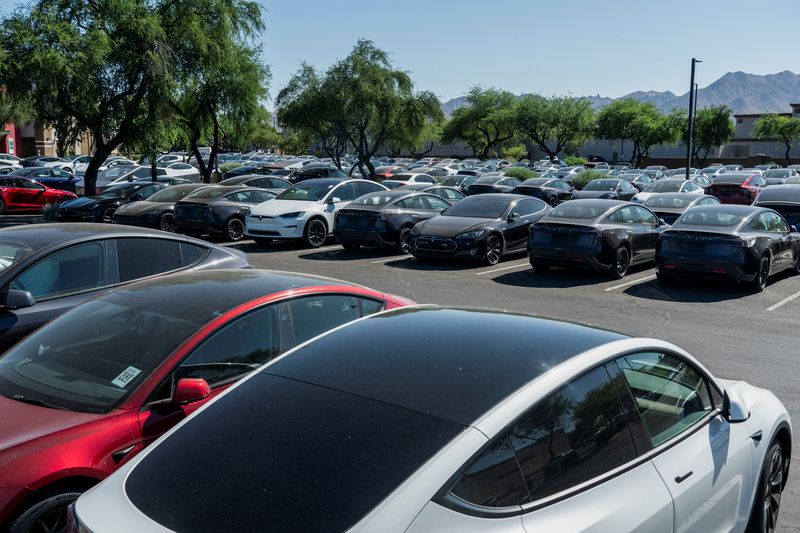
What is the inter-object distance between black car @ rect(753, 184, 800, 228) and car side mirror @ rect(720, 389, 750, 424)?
14929 millimetres

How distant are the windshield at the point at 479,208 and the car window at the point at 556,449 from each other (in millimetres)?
13506

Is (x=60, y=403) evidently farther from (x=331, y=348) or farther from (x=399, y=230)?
(x=399, y=230)

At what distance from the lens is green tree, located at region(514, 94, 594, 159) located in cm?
6481

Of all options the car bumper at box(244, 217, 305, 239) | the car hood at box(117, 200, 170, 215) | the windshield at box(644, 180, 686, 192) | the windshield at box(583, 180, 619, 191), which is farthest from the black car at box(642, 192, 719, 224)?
the car hood at box(117, 200, 170, 215)

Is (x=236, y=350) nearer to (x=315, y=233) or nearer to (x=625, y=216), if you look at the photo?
(x=625, y=216)

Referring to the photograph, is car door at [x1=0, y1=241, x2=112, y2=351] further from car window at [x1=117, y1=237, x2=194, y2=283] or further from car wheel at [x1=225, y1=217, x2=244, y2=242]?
car wheel at [x1=225, y1=217, x2=244, y2=242]

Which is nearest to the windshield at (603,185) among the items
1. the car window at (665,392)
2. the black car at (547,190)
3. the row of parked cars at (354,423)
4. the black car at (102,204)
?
the black car at (547,190)

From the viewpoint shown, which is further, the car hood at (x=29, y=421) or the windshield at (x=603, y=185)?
the windshield at (x=603, y=185)

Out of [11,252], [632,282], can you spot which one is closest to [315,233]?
[632,282]

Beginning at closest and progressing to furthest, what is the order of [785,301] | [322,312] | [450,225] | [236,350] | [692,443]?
[692,443] < [236,350] < [322,312] < [785,301] < [450,225]

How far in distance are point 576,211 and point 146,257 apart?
9.82m

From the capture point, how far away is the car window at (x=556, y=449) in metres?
2.57

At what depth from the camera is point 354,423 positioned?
2719 mm

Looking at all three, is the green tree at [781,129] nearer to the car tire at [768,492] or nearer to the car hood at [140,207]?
the car hood at [140,207]
